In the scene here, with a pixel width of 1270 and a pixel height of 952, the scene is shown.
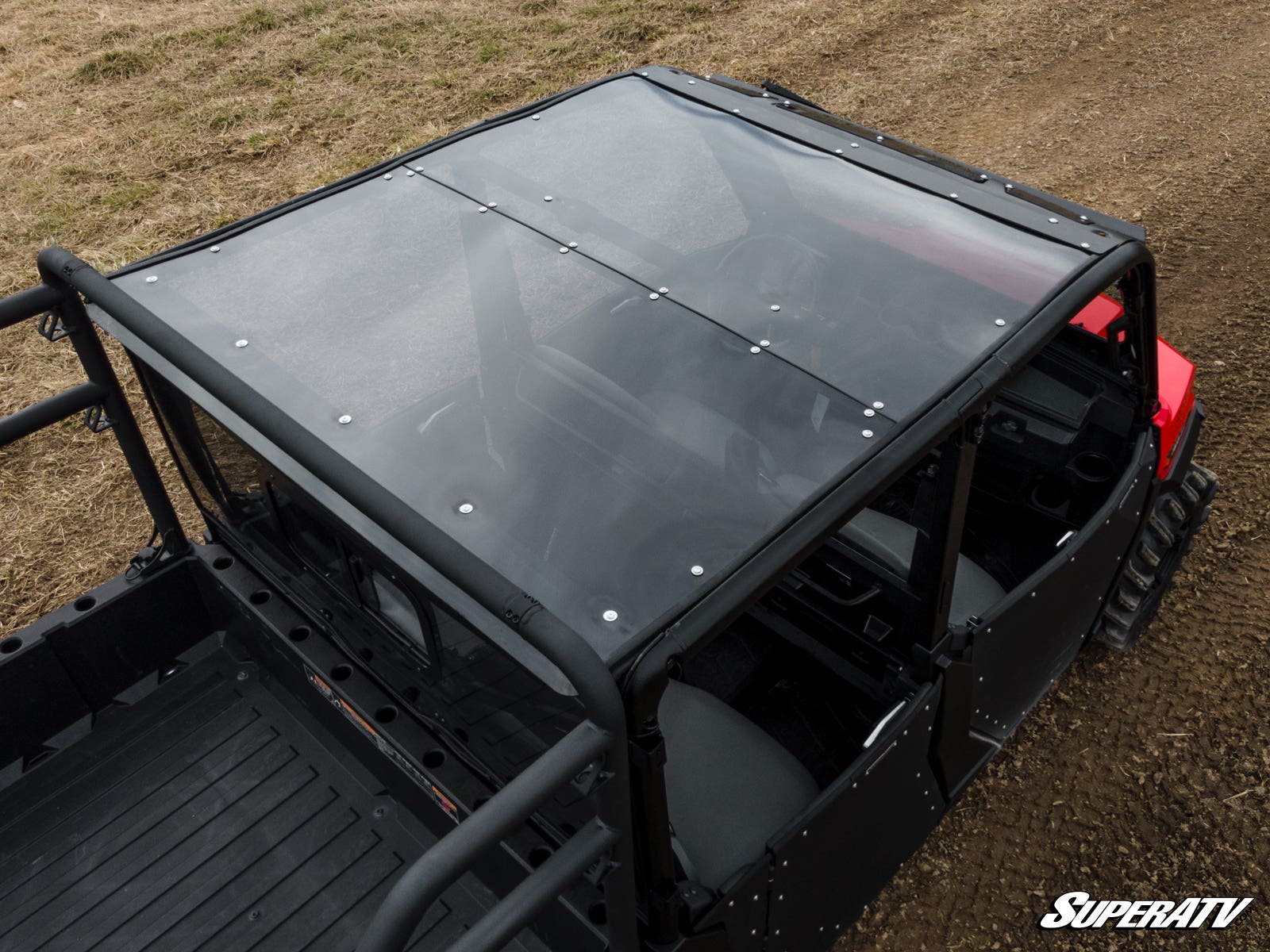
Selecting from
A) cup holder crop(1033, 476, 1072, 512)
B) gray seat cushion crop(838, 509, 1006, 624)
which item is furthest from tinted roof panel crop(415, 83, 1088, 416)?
cup holder crop(1033, 476, 1072, 512)

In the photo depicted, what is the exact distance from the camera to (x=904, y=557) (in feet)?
9.66

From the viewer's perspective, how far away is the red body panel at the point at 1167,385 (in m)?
3.48

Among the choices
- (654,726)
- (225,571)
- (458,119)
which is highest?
(654,726)

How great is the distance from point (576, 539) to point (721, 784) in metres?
0.90

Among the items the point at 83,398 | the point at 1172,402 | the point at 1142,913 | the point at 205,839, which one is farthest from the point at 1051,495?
the point at 83,398

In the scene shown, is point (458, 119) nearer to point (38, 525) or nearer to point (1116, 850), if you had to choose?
point (38, 525)

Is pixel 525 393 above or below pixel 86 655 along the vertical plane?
above

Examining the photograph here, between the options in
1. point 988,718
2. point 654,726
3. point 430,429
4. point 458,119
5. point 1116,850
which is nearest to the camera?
point 654,726

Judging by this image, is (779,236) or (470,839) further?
(779,236)

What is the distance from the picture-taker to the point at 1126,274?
284 centimetres

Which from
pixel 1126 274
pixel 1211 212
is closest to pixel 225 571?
pixel 1126 274

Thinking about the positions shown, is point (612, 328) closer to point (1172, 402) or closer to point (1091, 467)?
point (1091, 467)

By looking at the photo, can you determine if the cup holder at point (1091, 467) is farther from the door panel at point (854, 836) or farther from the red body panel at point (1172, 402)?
the door panel at point (854, 836)

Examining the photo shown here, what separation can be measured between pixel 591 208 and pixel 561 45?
19.4ft
